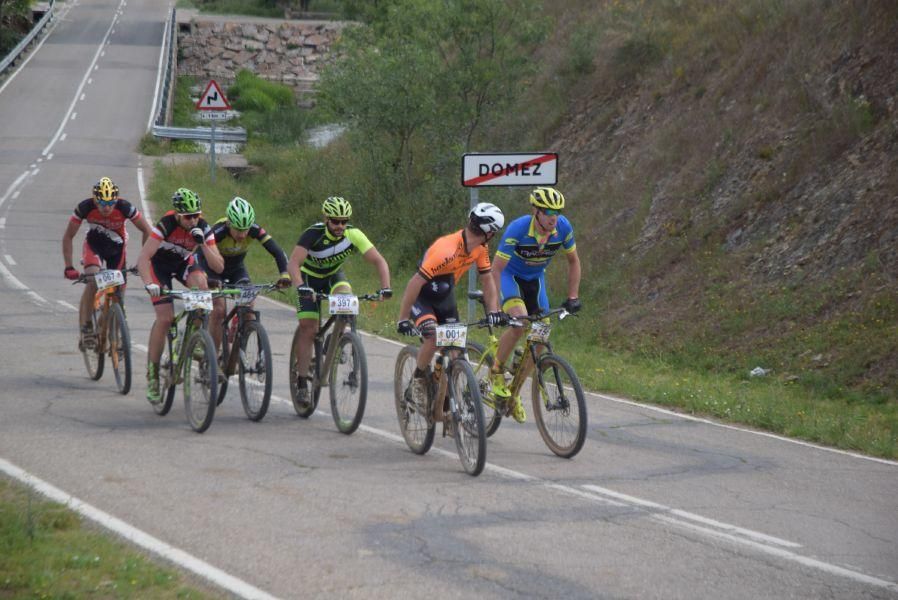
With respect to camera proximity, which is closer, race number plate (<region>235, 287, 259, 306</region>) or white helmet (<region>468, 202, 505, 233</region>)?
white helmet (<region>468, 202, 505, 233</region>)

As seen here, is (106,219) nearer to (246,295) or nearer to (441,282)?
(246,295)

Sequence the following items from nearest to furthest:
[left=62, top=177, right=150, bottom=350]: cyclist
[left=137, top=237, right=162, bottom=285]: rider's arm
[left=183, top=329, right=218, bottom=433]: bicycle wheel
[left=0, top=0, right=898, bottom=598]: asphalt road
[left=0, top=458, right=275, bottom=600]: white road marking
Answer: [left=0, top=458, right=275, bottom=600]: white road marking
[left=0, top=0, right=898, bottom=598]: asphalt road
[left=183, top=329, right=218, bottom=433]: bicycle wheel
[left=137, top=237, right=162, bottom=285]: rider's arm
[left=62, top=177, right=150, bottom=350]: cyclist

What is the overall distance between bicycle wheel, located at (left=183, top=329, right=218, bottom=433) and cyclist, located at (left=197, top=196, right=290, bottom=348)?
0.58m

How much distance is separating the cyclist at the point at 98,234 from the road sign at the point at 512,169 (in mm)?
4033

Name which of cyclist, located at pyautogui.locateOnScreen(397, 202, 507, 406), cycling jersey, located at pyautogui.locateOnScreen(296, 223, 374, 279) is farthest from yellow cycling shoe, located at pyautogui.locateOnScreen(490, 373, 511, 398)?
cycling jersey, located at pyautogui.locateOnScreen(296, 223, 374, 279)

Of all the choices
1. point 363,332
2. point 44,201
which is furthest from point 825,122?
point 44,201

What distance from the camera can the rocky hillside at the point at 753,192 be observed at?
15.4 m

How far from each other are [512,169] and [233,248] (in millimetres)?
4387

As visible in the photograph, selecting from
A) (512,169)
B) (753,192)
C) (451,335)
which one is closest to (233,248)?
(451,335)

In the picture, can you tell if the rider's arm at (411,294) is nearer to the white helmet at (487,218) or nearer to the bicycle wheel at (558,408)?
the white helmet at (487,218)

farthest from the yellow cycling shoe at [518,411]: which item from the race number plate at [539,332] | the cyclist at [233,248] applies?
the cyclist at [233,248]

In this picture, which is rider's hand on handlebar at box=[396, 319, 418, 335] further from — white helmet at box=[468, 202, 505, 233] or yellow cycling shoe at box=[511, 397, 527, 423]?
yellow cycling shoe at box=[511, 397, 527, 423]

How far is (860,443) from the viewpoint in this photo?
11.3 meters

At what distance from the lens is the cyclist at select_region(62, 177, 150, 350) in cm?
1253
